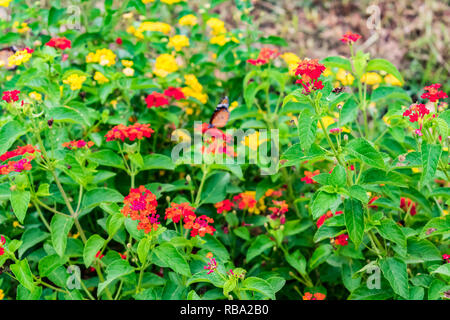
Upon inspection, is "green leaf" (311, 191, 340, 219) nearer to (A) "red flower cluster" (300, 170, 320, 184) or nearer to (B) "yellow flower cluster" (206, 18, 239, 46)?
(A) "red flower cluster" (300, 170, 320, 184)

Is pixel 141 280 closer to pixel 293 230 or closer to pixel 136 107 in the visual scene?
pixel 293 230

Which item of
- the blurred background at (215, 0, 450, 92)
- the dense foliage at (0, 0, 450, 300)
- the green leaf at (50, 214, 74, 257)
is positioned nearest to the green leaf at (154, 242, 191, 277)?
the dense foliage at (0, 0, 450, 300)

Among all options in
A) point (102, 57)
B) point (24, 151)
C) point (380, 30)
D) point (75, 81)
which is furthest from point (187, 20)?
point (380, 30)

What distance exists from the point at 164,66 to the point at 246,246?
0.99 metres

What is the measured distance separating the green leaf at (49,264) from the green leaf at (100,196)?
220 mm

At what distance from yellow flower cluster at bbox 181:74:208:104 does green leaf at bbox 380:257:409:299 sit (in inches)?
50.5

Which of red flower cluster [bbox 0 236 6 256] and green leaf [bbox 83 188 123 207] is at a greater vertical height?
green leaf [bbox 83 188 123 207]

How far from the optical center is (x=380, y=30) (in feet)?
→ 13.2

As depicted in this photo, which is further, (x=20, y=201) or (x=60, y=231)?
(x=60, y=231)

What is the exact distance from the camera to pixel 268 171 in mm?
2201

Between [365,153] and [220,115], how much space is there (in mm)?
831

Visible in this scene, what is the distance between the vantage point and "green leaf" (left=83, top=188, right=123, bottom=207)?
73.9 inches

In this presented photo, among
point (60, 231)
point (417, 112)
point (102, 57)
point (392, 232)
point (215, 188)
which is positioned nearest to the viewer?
point (417, 112)

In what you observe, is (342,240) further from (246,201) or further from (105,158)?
(105,158)
